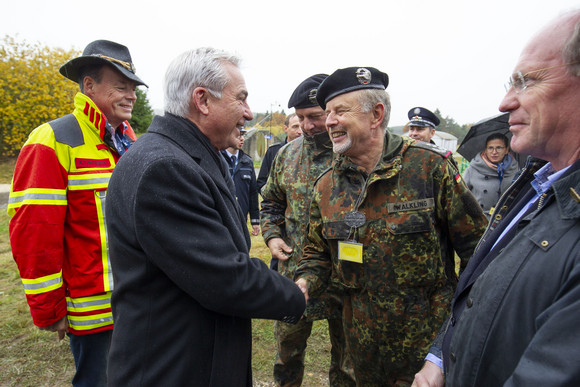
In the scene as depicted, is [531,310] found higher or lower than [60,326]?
higher

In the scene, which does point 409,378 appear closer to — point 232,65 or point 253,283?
point 253,283

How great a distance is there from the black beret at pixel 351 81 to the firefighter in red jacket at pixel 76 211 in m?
1.45

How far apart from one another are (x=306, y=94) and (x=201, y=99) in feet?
4.81

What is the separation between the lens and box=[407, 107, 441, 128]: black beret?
5844 millimetres

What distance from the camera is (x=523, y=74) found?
3.97ft

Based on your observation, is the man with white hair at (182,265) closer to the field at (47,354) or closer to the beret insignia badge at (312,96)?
the beret insignia badge at (312,96)

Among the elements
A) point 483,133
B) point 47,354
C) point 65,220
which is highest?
point 483,133

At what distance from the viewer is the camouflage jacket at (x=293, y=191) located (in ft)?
9.57

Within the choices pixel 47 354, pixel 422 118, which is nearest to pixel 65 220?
pixel 47 354

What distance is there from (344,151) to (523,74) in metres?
1.13

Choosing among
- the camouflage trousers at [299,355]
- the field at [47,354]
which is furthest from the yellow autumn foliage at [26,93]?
the camouflage trousers at [299,355]

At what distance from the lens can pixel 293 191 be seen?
2980 mm

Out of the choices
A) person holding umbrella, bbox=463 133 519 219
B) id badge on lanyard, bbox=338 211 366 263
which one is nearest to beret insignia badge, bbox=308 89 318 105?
id badge on lanyard, bbox=338 211 366 263

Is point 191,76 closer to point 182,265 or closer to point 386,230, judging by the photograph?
point 182,265
